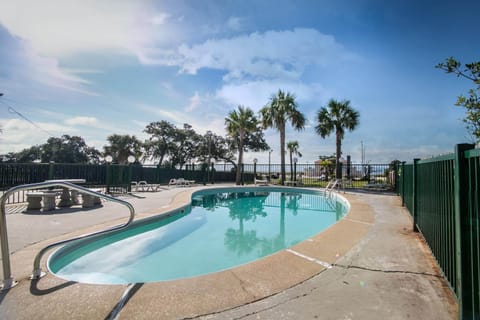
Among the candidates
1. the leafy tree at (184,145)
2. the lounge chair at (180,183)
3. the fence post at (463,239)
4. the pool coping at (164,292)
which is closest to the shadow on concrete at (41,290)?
the pool coping at (164,292)

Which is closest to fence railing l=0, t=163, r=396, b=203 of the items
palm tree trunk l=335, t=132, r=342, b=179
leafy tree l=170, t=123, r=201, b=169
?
palm tree trunk l=335, t=132, r=342, b=179

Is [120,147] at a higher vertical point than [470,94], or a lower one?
higher

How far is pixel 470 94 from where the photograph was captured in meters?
4.04

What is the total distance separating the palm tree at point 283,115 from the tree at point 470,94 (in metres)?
12.2

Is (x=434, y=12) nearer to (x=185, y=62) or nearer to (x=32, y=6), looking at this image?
(x=185, y=62)

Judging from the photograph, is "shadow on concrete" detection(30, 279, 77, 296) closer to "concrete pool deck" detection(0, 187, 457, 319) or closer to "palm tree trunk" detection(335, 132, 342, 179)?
Answer: "concrete pool deck" detection(0, 187, 457, 319)

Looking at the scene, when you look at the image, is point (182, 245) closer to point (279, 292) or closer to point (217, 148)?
point (279, 292)

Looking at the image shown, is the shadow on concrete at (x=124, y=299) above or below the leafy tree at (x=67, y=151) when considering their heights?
below

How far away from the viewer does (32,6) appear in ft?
15.9

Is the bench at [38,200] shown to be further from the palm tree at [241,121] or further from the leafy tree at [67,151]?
the leafy tree at [67,151]

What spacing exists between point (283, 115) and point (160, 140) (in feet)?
60.1

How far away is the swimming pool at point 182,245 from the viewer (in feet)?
11.1

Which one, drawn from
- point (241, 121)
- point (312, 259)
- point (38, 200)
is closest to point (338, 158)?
point (241, 121)

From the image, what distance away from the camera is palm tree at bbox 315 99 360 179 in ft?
48.4
